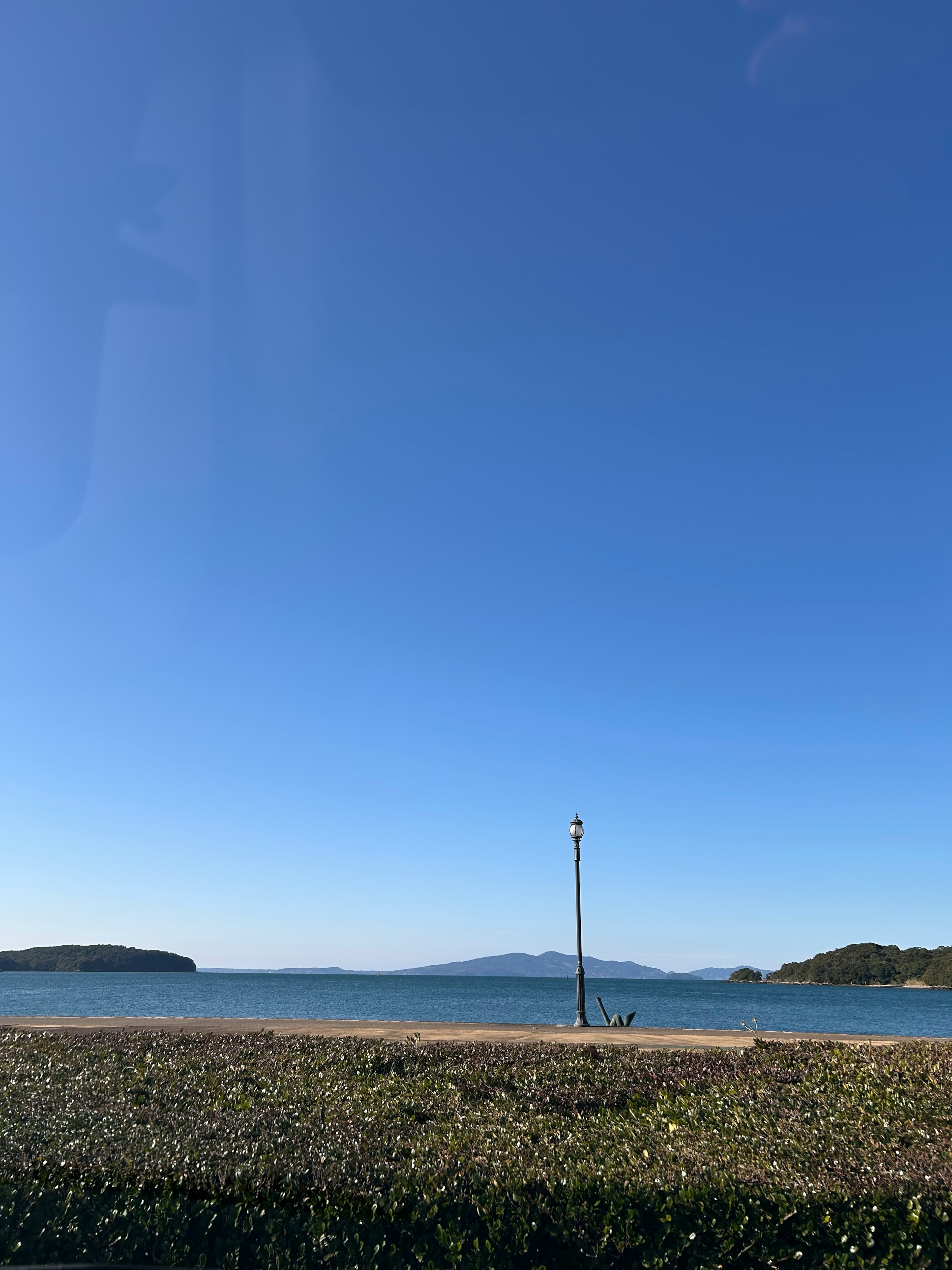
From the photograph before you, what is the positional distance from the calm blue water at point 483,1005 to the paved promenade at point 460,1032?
15589 millimetres

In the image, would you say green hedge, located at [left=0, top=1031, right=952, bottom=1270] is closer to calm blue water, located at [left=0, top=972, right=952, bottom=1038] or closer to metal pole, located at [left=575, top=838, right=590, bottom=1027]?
metal pole, located at [left=575, top=838, right=590, bottom=1027]

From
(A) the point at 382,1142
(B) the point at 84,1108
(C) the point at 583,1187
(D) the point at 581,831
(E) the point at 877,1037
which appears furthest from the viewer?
(D) the point at 581,831

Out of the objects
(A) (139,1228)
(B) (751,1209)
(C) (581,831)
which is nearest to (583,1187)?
(B) (751,1209)

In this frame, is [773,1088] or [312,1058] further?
[312,1058]

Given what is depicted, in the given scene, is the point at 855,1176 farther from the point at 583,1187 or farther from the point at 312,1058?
the point at 312,1058

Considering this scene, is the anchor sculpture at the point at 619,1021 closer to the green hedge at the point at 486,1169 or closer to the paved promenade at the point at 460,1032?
the paved promenade at the point at 460,1032

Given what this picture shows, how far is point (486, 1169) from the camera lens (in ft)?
20.2

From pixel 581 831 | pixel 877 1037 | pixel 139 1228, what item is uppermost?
pixel 581 831

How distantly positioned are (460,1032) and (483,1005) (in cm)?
10387

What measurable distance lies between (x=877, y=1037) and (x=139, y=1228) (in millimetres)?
15365

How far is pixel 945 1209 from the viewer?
551cm

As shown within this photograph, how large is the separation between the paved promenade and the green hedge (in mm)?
4594

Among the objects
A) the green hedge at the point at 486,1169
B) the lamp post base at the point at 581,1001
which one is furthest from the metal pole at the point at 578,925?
the green hedge at the point at 486,1169

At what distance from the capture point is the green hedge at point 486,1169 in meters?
5.34
